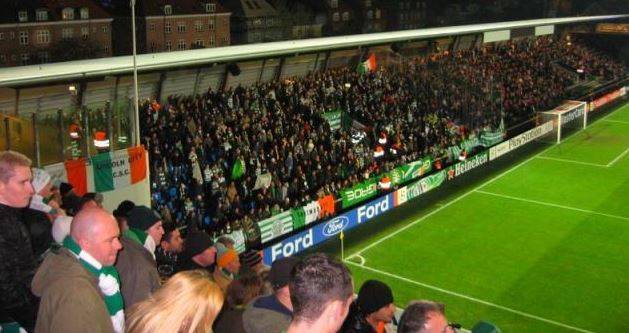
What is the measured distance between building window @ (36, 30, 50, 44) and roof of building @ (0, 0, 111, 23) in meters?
0.53

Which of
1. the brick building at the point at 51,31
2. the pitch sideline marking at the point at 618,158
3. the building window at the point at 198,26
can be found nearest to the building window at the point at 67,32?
the brick building at the point at 51,31

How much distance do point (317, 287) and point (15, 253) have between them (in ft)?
6.60

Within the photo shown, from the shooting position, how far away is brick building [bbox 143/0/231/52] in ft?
104

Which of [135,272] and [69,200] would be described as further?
[69,200]

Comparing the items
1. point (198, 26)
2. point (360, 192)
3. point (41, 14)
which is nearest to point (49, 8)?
point (41, 14)

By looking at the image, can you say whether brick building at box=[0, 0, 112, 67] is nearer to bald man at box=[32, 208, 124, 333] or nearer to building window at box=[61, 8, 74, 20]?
building window at box=[61, 8, 74, 20]

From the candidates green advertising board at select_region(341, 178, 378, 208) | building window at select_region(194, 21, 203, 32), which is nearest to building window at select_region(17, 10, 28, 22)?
building window at select_region(194, 21, 203, 32)

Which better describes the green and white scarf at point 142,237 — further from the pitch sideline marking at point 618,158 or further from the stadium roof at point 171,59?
the pitch sideline marking at point 618,158

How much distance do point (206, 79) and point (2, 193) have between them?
1855cm

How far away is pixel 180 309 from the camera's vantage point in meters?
2.96

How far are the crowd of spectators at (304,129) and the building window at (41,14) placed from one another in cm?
963

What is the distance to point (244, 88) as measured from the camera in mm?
22641

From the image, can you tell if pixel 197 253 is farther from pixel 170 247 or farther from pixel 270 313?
pixel 270 313

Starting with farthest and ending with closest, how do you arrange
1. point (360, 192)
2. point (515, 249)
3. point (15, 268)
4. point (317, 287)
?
point (360, 192) → point (515, 249) → point (15, 268) → point (317, 287)
